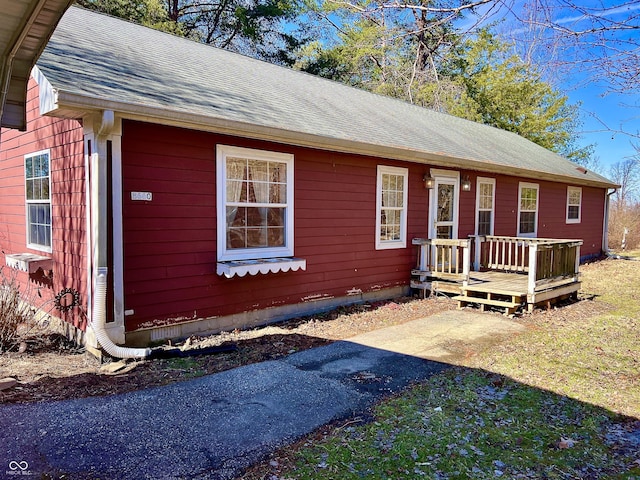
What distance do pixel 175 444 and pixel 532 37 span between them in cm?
450

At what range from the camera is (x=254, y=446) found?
3.01 m

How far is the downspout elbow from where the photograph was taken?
4602 mm

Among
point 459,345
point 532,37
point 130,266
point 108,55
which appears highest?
point 108,55

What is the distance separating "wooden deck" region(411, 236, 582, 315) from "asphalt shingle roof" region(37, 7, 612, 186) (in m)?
1.92

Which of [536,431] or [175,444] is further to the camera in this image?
[536,431]

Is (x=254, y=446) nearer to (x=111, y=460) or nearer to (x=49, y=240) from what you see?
(x=111, y=460)

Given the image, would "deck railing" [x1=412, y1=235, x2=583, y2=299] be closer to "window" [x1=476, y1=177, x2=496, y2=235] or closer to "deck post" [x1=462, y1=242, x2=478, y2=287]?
"deck post" [x1=462, y1=242, x2=478, y2=287]

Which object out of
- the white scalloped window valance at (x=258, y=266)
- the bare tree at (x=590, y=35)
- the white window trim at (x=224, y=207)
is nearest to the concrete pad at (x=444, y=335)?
the white scalloped window valance at (x=258, y=266)

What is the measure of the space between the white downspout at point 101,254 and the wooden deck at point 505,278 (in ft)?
17.6

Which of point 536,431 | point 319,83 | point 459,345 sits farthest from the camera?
point 319,83

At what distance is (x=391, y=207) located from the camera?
8.24 metres

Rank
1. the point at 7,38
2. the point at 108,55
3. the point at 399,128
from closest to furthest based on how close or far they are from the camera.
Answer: the point at 7,38 < the point at 108,55 < the point at 399,128

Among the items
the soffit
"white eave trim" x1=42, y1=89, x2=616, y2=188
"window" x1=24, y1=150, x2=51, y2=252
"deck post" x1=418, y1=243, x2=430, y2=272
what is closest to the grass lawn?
the soffit

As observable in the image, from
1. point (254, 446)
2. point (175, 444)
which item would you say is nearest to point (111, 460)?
point (175, 444)
